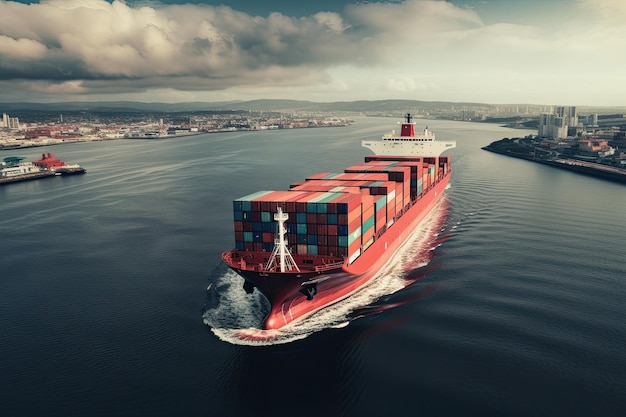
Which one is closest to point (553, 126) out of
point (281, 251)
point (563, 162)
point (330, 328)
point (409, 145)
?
point (563, 162)

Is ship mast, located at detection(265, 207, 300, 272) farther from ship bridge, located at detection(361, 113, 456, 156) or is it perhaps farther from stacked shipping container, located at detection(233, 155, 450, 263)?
ship bridge, located at detection(361, 113, 456, 156)

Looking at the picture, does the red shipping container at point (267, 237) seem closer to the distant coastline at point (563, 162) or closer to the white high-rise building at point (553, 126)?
the distant coastline at point (563, 162)

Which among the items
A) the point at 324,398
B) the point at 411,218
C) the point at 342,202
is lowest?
the point at 324,398

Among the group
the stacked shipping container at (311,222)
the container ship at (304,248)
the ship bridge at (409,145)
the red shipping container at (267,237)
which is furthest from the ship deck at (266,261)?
the ship bridge at (409,145)

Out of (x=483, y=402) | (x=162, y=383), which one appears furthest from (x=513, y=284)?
(x=162, y=383)

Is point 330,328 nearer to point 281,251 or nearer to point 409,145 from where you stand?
point 281,251

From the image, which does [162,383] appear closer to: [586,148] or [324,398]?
[324,398]
